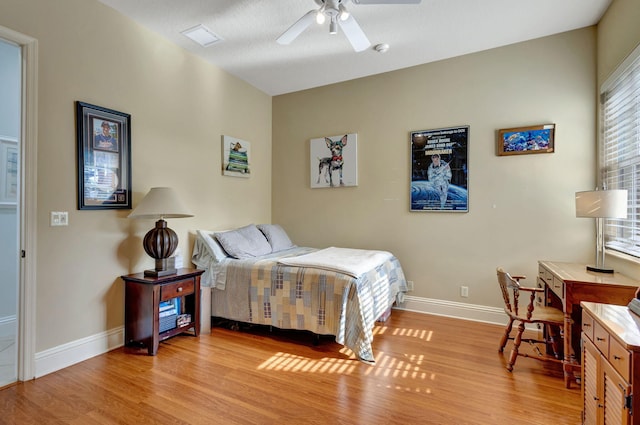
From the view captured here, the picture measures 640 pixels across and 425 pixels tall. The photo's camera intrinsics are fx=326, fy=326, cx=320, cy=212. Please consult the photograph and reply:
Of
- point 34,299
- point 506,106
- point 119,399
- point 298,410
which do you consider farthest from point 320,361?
point 506,106

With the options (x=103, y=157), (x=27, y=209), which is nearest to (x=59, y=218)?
(x=27, y=209)

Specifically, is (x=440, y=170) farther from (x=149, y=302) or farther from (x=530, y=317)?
(x=149, y=302)

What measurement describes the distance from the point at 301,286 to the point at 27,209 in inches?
82.1

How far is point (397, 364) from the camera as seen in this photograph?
8.25 feet

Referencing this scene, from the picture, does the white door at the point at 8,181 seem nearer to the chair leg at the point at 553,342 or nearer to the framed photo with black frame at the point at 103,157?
the framed photo with black frame at the point at 103,157

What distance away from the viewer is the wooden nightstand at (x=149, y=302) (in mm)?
2662

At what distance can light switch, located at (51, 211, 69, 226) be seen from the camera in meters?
2.41

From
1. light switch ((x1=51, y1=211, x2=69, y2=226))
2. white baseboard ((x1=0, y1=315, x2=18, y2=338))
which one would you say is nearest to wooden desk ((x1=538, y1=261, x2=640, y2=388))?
light switch ((x1=51, y1=211, x2=69, y2=226))

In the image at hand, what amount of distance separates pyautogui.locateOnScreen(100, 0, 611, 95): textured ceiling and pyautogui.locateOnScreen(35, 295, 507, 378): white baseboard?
9.04 feet

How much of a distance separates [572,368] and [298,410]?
6.10 ft

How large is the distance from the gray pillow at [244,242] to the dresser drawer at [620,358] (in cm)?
284

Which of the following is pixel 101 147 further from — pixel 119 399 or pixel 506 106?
pixel 506 106

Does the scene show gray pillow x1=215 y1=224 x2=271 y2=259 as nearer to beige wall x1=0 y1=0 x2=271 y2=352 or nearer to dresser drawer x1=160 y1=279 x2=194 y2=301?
beige wall x1=0 y1=0 x2=271 y2=352

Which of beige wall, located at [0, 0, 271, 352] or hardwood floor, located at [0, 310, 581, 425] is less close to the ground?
beige wall, located at [0, 0, 271, 352]
